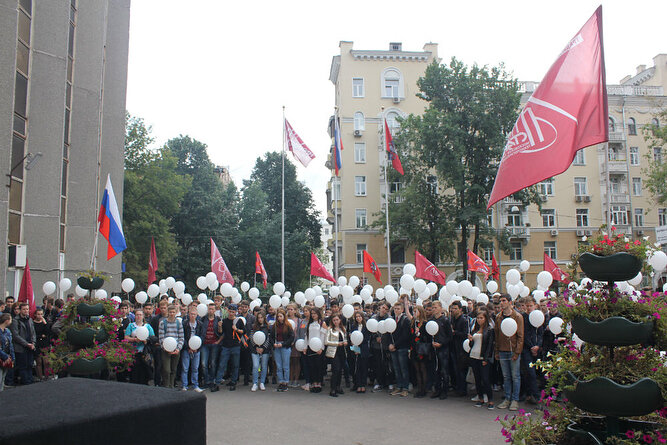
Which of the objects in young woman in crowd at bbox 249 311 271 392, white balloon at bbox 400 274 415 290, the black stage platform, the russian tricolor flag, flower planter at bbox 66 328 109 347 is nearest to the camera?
the black stage platform

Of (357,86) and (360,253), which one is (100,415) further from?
(357,86)

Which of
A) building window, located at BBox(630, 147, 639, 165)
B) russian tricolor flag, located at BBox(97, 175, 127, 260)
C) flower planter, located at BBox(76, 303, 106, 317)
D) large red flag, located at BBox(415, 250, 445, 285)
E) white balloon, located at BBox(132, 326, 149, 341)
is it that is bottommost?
white balloon, located at BBox(132, 326, 149, 341)

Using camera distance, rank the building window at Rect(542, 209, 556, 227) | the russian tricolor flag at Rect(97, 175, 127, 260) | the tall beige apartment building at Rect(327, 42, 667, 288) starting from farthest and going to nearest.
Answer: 1. the building window at Rect(542, 209, 556, 227)
2. the tall beige apartment building at Rect(327, 42, 667, 288)
3. the russian tricolor flag at Rect(97, 175, 127, 260)

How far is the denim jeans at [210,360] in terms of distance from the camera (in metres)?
12.4

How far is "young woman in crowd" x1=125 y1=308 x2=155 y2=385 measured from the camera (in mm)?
11609

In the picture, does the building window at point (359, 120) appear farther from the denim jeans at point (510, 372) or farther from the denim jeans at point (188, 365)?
the denim jeans at point (510, 372)

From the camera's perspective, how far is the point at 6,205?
15320 millimetres

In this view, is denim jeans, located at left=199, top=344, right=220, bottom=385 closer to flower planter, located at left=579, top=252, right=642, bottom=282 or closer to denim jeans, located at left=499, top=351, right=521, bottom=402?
denim jeans, located at left=499, top=351, right=521, bottom=402

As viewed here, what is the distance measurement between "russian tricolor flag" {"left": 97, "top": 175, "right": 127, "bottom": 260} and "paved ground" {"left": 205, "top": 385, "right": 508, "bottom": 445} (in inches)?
212

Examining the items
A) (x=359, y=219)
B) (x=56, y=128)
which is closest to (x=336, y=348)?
(x=56, y=128)

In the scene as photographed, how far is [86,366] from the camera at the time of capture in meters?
9.19

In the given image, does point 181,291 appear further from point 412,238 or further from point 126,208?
point 412,238

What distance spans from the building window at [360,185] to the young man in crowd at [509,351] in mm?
40305

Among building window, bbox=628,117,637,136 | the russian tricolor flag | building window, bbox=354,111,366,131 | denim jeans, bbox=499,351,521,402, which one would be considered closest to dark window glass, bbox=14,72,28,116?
the russian tricolor flag
